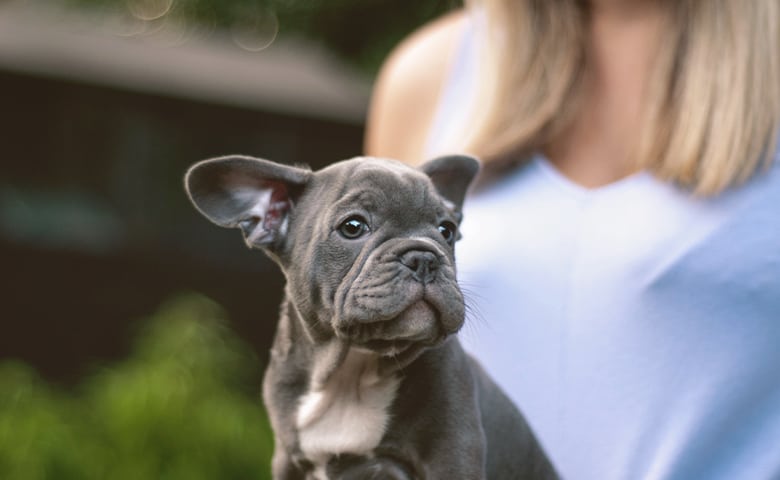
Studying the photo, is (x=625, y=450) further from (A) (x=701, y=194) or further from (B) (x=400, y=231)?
(B) (x=400, y=231)

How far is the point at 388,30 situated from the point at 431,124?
3.16 metres

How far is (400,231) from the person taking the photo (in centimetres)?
143

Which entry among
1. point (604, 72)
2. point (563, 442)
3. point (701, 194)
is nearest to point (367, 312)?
point (563, 442)

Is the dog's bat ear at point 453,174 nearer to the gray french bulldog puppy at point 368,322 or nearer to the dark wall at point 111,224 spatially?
the gray french bulldog puppy at point 368,322

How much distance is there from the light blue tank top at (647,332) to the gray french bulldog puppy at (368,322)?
70cm

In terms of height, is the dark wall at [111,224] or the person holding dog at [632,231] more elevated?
the person holding dog at [632,231]

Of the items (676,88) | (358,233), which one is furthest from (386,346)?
(676,88)

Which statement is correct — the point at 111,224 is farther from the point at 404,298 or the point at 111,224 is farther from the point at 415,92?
the point at 404,298

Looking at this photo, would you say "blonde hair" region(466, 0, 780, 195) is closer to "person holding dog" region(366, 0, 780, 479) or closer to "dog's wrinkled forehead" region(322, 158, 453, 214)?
"person holding dog" region(366, 0, 780, 479)

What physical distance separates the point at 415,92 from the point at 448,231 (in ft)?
6.85

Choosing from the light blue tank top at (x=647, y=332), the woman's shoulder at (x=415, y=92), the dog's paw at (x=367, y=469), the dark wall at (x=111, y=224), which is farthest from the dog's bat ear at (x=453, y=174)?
the dark wall at (x=111, y=224)

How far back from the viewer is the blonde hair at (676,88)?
250 centimetres

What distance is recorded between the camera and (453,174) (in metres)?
1.62

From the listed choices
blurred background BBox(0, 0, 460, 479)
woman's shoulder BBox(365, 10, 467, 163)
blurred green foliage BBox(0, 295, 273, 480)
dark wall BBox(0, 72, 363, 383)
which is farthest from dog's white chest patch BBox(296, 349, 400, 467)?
dark wall BBox(0, 72, 363, 383)
